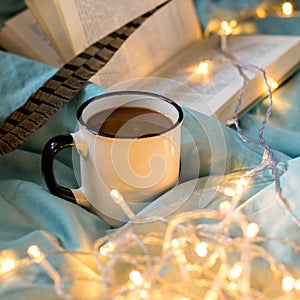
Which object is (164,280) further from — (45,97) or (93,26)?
(93,26)

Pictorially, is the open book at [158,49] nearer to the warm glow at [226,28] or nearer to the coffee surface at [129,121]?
the warm glow at [226,28]

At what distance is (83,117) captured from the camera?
0.46m

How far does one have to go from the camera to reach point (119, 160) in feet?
1.44

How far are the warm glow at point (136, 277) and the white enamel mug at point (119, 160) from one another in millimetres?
89

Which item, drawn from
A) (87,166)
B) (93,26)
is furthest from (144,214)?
(93,26)

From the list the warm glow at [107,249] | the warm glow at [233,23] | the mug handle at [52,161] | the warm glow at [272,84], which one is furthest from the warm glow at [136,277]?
the warm glow at [233,23]

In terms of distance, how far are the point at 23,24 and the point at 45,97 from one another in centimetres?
21

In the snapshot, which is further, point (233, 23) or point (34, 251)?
point (233, 23)

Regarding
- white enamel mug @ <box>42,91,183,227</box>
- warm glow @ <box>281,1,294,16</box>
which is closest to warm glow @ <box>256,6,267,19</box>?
warm glow @ <box>281,1,294,16</box>

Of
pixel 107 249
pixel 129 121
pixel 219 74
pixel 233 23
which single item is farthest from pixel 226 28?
pixel 107 249

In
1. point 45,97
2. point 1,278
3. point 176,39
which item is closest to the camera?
point 1,278

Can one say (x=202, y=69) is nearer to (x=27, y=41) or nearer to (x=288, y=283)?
(x=27, y=41)

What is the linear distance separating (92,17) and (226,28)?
0.75 feet

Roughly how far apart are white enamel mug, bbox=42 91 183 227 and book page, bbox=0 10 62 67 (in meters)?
0.25
